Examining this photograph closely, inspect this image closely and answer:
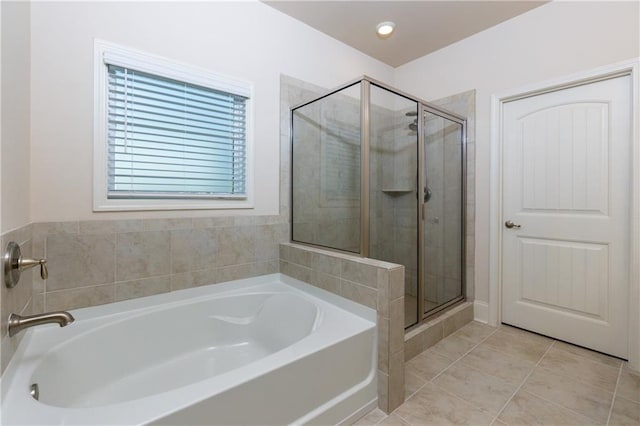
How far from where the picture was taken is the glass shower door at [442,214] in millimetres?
2271

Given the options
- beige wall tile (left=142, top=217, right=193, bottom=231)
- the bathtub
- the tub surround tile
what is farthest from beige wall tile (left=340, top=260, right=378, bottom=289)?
the tub surround tile

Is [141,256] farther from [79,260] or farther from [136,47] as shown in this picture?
[136,47]

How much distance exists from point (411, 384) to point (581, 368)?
114 centimetres

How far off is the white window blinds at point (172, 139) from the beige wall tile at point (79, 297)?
53 cm

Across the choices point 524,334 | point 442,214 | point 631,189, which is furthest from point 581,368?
point 442,214

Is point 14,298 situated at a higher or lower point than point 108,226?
lower

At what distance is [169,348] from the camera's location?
5.47ft

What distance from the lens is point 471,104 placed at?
2.58 m

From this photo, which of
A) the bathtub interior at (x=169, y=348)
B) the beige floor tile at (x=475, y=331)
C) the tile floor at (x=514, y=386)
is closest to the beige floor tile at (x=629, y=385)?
the tile floor at (x=514, y=386)

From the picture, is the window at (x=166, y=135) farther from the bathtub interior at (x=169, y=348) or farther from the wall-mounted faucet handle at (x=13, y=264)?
the bathtub interior at (x=169, y=348)

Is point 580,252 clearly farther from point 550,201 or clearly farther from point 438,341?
point 438,341

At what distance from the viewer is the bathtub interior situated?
1306 millimetres

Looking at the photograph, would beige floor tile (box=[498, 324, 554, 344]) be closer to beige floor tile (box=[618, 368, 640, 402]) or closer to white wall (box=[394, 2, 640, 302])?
white wall (box=[394, 2, 640, 302])

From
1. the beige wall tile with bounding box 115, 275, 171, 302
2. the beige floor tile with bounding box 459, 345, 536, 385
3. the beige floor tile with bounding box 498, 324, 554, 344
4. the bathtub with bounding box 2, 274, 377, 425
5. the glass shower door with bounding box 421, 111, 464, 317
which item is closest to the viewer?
the bathtub with bounding box 2, 274, 377, 425
